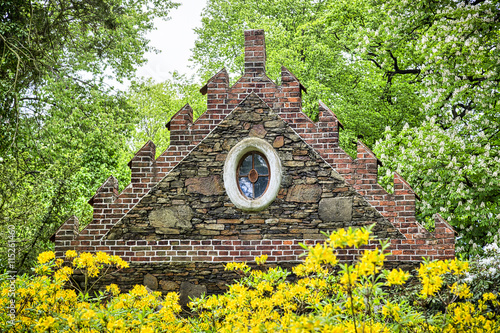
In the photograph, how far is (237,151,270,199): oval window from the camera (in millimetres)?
6918

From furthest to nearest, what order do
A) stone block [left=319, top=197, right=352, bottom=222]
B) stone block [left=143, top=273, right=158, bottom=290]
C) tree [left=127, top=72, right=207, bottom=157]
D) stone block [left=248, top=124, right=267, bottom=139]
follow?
tree [left=127, top=72, right=207, bottom=157], stone block [left=248, top=124, right=267, bottom=139], stone block [left=143, top=273, right=158, bottom=290], stone block [left=319, top=197, right=352, bottom=222]

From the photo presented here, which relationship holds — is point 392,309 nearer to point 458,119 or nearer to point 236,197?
point 236,197

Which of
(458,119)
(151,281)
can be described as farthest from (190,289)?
(458,119)

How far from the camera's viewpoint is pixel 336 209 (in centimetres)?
668

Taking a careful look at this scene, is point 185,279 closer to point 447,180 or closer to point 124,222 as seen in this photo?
point 124,222

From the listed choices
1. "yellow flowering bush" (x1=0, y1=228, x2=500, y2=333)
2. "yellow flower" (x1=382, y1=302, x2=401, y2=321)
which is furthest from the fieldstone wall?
"yellow flower" (x1=382, y1=302, x2=401, y2=321)

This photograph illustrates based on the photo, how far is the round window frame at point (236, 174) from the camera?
6727mm

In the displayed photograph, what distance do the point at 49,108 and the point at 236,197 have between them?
224 inches

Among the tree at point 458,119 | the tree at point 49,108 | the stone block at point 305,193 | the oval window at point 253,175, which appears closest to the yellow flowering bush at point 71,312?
the oval window at point 253,175

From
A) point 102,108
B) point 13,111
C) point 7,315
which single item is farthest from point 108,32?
point 7,315

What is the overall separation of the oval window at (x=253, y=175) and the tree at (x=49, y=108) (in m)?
4.09

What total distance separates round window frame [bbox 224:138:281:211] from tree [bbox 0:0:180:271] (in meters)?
3.96

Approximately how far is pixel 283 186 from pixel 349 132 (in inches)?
335

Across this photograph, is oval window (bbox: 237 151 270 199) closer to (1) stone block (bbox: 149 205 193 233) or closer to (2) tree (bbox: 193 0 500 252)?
(1) stone block (bbox: 149 205 193 233)
